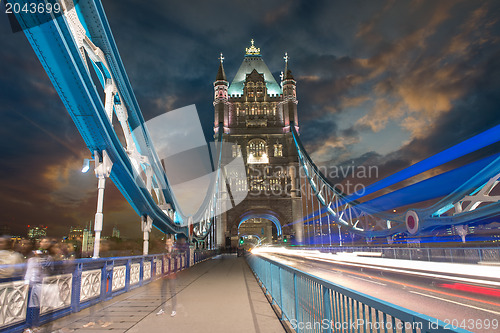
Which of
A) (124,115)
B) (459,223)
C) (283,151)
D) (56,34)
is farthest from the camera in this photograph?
(283,151)

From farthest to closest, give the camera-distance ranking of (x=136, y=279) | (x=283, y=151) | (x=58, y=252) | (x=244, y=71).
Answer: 1. (x=244, y=71)
2. (x=283, y=151)
3. (x=136, y=279)
4. (x=58, y=252)

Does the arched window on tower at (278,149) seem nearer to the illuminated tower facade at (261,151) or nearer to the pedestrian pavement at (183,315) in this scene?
the illuminated tower facade at (261,151)

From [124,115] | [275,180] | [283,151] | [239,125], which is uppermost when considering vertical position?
[239,125]

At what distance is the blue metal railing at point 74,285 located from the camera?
4.62m

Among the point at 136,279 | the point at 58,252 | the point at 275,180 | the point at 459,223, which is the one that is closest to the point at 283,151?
the point at 275,180

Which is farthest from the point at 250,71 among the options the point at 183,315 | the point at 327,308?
the point at 327,308

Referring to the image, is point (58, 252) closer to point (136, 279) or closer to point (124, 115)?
point (136, 279)

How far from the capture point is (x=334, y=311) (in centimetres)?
318

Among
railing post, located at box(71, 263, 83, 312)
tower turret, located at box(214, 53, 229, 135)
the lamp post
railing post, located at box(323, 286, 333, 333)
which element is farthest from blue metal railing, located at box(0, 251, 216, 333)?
tower turret, located at box(214, 53, 229, 135)

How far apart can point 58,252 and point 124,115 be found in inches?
393

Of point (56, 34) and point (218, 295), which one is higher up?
point (56, 34)

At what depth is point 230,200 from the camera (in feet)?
200

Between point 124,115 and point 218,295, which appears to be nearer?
point 218,295

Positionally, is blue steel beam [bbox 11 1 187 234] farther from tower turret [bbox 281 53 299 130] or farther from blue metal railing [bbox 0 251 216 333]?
tower turret [bbox 281 53 299 130]
